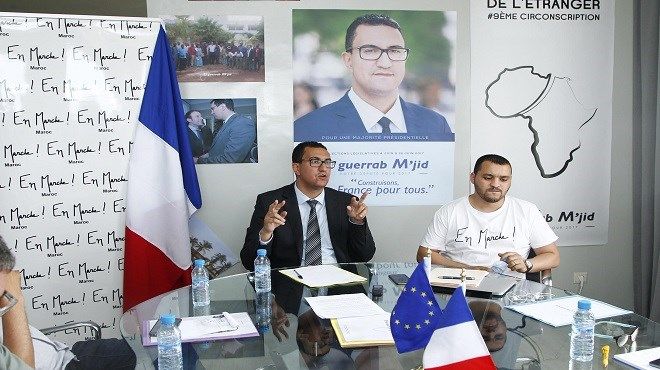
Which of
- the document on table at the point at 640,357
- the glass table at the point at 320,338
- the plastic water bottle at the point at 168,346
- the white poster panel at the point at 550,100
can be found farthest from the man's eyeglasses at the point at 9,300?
the white poster panel at the point at 550,100

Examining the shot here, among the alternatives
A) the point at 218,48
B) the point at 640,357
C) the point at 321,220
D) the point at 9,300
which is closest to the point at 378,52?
the point at 218,48

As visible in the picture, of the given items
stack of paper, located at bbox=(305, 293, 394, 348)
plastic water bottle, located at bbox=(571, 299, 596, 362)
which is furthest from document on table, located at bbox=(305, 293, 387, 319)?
plastic water bottle, located at bbox=(571, 299, 596, 362)

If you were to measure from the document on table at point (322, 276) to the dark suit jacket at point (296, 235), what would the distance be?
1.57ft

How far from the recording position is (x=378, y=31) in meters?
3.96

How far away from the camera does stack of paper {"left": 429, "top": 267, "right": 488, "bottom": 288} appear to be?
8.34 feet

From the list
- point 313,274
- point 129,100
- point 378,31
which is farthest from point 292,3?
point 313,274

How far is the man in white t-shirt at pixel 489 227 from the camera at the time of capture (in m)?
3.27

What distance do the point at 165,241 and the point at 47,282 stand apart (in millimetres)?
676

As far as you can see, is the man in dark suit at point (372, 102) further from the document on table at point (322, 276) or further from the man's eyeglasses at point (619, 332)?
the man's eyeglasses at point (619, 332)

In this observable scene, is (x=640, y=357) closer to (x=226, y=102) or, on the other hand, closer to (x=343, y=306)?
(x=343, y=306)

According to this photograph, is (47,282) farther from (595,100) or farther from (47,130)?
(595,100)

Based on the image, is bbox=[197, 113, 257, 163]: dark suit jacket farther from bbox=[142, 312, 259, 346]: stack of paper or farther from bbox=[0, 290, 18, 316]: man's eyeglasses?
bbox=[0, 290, 18, 316]: man's eyeglasses

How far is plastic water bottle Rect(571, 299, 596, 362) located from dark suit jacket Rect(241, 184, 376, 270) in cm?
164

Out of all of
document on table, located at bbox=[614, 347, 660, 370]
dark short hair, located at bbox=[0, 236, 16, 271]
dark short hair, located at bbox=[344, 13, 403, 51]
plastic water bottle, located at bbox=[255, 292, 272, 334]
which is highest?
dark short hair, located at bbox=[344, 13, 403, 51]
